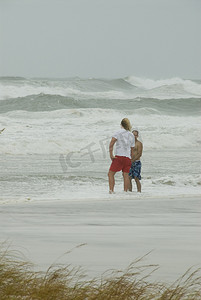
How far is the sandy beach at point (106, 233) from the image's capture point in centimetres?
450

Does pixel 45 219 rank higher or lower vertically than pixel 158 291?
lower

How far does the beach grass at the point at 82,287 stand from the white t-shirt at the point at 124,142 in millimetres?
6305

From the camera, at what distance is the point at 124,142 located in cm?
1027

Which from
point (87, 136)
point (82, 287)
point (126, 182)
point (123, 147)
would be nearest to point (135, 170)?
point (126, 182)

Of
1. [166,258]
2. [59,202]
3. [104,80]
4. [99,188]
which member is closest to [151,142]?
[99,188]

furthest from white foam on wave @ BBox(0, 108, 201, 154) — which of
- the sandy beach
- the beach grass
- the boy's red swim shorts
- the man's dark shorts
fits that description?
the beach grass

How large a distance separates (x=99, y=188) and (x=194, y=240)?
6555 millimetres

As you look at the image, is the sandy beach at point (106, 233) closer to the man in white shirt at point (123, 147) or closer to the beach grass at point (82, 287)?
the beach grass at point (82, 287)

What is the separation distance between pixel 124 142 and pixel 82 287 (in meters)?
6.71

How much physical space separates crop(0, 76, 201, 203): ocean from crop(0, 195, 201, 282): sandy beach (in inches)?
68.6

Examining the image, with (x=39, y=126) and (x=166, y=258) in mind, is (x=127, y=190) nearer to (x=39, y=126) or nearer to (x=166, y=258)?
(x=166, y=258)

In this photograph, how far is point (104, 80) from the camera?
62562mm

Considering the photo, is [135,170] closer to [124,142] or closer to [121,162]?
[121,162]

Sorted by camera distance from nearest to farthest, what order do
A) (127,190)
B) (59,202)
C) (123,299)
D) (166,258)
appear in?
(123,299), (166,258), (59,202), (127,190)
